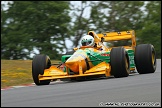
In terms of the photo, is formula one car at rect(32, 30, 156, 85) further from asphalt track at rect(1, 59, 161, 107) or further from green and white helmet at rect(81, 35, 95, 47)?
asphalt track at rect(1, 59, 161, 107)

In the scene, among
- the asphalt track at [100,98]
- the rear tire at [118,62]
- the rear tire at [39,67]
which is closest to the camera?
the asphalt track at [100,98]

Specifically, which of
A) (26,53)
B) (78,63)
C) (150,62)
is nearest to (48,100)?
(78,63)

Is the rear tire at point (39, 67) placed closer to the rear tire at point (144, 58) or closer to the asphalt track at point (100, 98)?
the rear tire at point (144, 58)

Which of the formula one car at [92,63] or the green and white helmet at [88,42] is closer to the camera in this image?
the formula one car at [92,63]

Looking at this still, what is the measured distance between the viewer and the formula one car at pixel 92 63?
12656 mm

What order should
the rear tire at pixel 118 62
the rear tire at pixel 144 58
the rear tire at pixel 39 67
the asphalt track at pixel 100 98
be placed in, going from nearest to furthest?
the asphalt track at pixel 100 98
the rear tire at pixel 118 62
the rear tire at pixel 39 67
the rear tire at pixel 144 58

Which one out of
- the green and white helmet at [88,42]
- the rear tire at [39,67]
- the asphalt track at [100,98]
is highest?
the green and white helmet at [88,42]

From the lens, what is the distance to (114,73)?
42.0 ft

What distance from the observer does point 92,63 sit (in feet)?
44.6

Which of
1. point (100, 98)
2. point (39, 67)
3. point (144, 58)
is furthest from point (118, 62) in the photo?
point (100, 98)

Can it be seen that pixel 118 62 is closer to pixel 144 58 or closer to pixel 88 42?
pixel 144 58

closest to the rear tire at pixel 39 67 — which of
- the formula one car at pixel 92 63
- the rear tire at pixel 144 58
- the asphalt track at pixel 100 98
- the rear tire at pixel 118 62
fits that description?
the formula one car at pixel 92 63

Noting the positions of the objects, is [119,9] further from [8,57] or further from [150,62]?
[150,62]

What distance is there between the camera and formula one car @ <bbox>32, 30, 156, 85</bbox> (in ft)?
41.5
